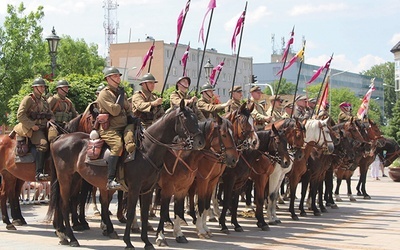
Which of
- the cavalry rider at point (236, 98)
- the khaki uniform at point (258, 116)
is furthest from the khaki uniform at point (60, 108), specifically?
the khaki uniform at point (258, 116)

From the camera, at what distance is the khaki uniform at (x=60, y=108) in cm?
1697

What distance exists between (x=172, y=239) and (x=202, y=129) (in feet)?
8.16

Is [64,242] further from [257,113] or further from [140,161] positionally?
[257,113]

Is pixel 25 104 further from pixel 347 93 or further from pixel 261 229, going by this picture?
pixel 347 93

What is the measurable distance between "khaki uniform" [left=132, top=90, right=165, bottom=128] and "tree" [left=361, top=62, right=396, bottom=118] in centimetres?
14515

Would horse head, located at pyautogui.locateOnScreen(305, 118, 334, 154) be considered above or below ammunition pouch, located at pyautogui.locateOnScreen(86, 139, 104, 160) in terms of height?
above

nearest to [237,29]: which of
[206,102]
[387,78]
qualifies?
[206,102]

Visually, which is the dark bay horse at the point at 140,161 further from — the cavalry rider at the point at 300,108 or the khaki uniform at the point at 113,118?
the cavalry rider at the point at 300,108

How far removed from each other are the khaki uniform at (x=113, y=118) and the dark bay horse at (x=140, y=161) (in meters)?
0.42

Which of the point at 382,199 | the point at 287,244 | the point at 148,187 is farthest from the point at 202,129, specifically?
the point at 382,199

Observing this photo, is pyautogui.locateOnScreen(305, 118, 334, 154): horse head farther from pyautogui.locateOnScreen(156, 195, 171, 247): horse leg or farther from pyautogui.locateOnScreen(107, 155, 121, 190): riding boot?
pyautogui.locateOnScreen(107, 155, 121, 190): riding boot

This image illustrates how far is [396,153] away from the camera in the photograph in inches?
1264

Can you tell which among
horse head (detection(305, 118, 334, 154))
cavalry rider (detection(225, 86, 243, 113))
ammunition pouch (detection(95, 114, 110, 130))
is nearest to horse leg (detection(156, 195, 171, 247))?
ammunition pouch (detection(95, 114, 110, 130))

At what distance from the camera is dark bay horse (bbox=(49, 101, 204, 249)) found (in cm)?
1305
